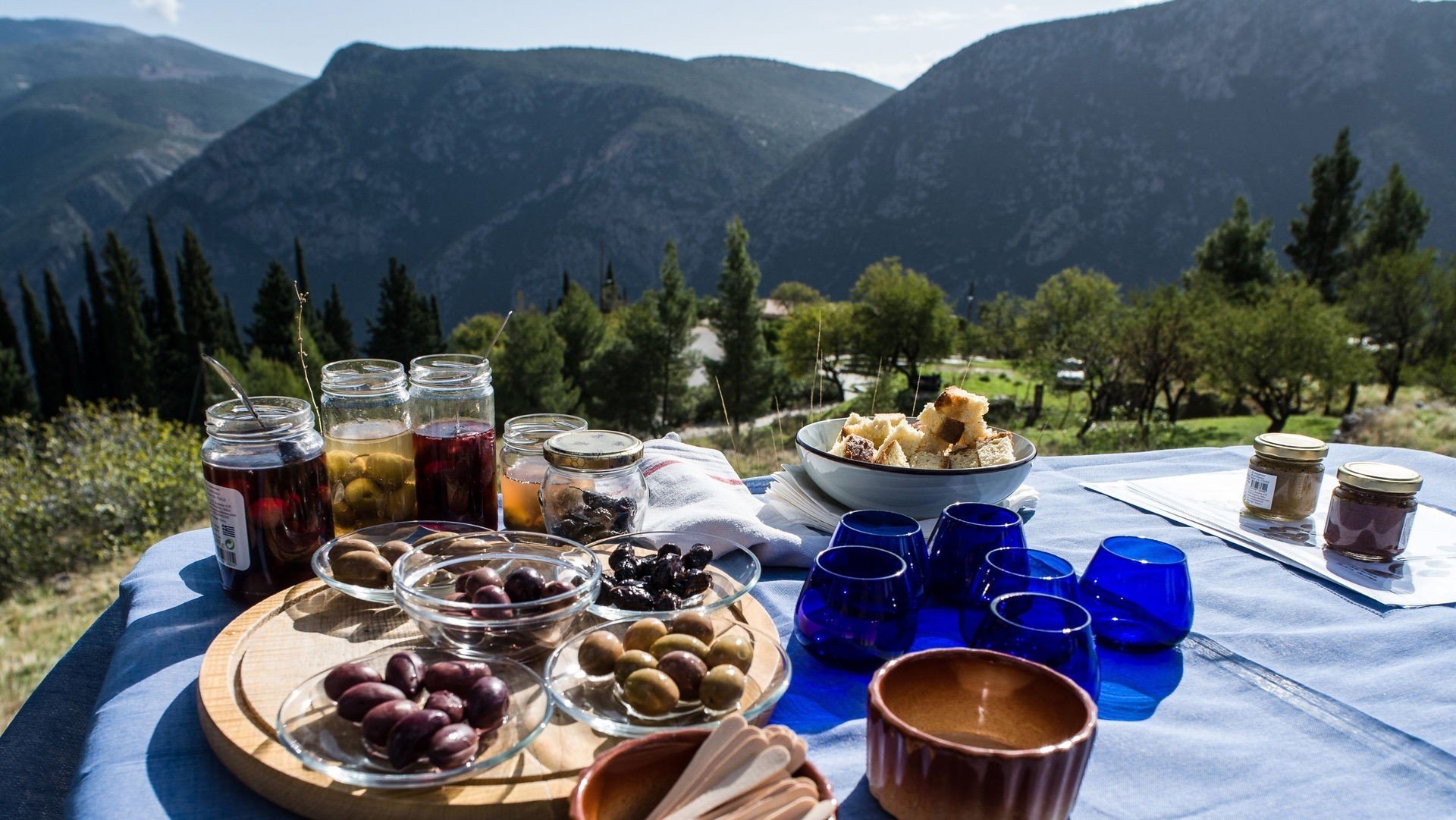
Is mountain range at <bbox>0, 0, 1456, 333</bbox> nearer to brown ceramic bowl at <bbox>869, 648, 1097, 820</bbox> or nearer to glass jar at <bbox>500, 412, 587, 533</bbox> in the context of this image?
glass jar at <bbox>500, 412, 587, 533</bbox>

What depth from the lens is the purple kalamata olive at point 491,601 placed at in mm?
1146

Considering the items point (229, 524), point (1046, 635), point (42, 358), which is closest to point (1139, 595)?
point (1046, 635)

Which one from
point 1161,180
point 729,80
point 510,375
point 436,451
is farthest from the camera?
point 729,80

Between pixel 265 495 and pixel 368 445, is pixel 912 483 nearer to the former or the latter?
pixel 368 445

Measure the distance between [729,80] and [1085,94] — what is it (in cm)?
5566

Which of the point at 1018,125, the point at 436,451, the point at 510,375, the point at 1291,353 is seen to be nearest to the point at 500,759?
the point at 436,451

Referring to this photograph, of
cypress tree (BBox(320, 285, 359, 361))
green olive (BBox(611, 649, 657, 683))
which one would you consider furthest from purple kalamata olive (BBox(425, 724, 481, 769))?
cypress tree (BBox(320, 285, 359, 361))

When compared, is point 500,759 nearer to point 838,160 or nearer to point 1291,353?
point 1291,353

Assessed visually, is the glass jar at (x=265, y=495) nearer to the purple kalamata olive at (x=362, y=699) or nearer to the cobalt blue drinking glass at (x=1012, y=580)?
the purple kalamata olive at (x=362, y=699)

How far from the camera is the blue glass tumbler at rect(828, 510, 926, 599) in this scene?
4.59 feet

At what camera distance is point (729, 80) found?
405 feet

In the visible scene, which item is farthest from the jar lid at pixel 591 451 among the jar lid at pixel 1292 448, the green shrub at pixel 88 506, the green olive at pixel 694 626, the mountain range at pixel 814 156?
the mountain range at pixel 814 156

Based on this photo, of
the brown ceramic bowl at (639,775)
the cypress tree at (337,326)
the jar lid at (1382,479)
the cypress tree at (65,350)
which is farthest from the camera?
the cypress tree at (337,326)

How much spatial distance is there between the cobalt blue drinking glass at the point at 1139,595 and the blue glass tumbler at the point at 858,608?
1.26ft
